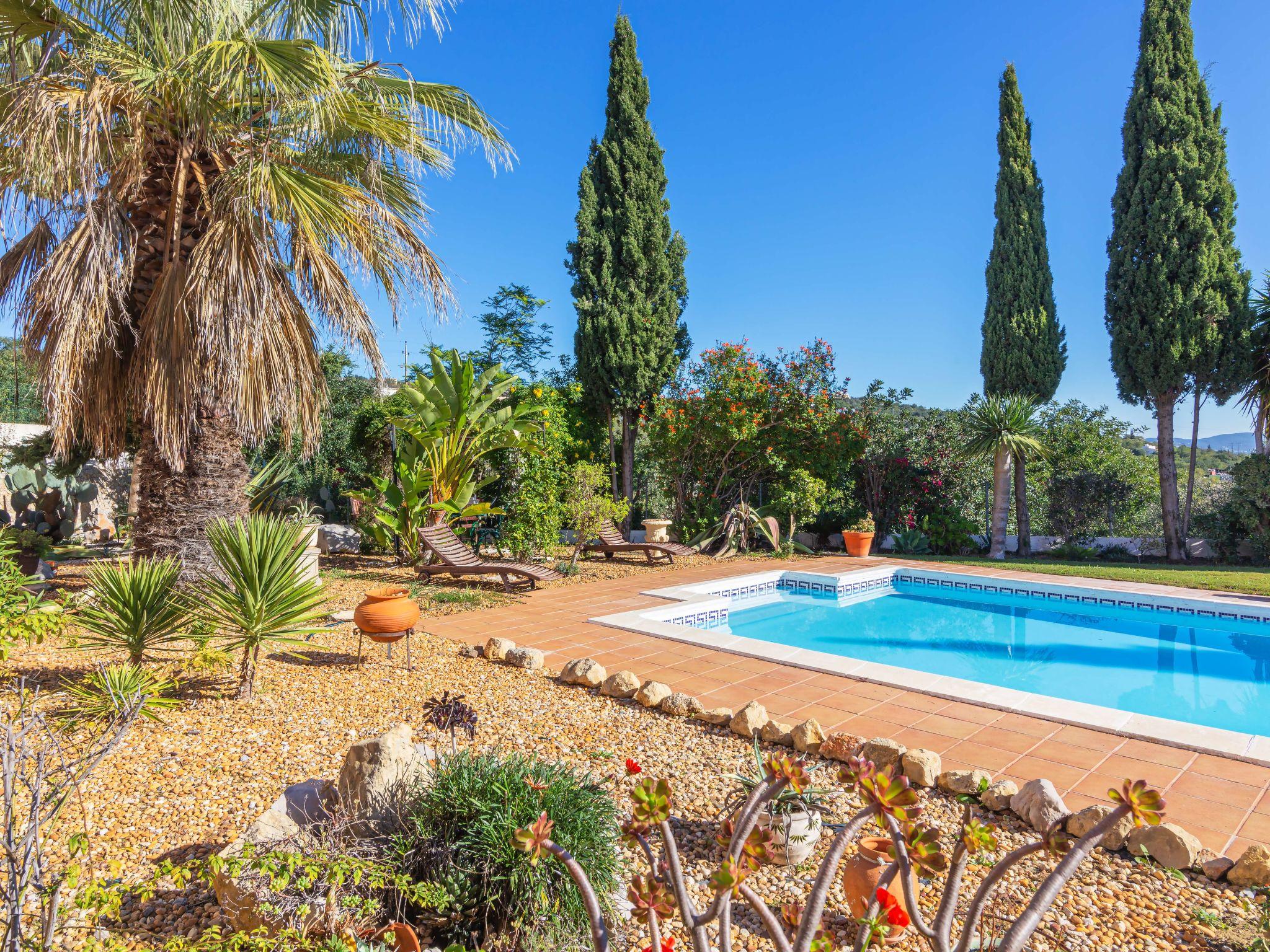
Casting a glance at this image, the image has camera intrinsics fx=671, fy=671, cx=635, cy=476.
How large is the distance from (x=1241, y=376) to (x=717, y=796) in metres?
15.4

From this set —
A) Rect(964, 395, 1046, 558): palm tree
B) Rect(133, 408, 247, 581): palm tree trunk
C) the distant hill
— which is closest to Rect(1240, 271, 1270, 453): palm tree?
the distant hill

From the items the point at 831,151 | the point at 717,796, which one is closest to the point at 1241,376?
the point at 831,151

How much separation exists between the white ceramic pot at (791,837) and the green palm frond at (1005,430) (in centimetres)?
1252

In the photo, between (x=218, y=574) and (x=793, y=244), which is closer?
(x=218, y=574)

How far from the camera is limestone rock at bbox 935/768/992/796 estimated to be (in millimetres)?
3318

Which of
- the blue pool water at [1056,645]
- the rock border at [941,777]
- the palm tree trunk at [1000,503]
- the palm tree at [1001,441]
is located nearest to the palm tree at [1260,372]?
the palm tree at [1001,441]

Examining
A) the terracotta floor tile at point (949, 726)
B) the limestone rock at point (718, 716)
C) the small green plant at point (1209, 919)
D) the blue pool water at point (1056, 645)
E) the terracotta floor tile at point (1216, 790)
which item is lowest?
the blue pool water at point (1056, 645)

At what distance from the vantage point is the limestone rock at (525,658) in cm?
547

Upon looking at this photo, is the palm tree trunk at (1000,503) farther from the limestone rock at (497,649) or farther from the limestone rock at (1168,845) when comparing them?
the limestone rock at (1168,845)

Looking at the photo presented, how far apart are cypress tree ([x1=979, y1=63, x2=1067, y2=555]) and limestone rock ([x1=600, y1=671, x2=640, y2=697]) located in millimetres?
14294

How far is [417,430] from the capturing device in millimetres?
10617

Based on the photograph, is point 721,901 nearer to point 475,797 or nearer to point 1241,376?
point 475,797

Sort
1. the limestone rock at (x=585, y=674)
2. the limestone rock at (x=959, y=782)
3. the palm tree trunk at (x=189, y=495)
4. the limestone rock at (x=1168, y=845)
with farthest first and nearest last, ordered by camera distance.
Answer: the palm tree trunk at (x=189, y=495) → the limestone rock at (x=585, y=674) → the limestone rock at (x=959, y=782) → the limestone rock at (x=1168, y=845)

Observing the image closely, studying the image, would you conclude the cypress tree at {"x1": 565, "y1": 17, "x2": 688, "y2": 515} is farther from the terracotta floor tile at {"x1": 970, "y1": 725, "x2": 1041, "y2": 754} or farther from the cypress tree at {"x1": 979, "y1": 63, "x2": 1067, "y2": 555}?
the terracotta floor tile at {"x1": 970, "y1": 725, "x2": 1041, "y2": 754}
